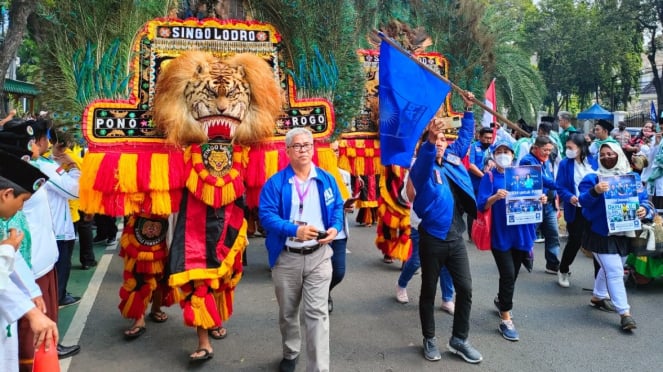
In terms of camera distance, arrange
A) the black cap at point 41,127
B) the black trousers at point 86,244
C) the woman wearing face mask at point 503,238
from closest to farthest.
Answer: the black cap at point 41,127
the woman wearing face mask at point 503,238
the black trousers at point 86,244

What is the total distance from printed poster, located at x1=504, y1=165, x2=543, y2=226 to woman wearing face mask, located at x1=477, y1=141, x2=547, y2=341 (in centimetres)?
6

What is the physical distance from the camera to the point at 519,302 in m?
5.53

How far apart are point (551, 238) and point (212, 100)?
467 centimetres

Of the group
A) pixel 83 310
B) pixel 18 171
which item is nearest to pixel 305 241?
pixel 18 171

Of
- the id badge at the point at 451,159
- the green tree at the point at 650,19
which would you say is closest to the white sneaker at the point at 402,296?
the id badge at the point at 451,159

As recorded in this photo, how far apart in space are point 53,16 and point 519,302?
4.88 m

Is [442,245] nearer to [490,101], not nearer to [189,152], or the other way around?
[189,152]

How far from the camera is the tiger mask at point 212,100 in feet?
13.1

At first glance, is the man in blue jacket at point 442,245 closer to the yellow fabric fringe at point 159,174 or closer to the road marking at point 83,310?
the yellow fabric fringe at point 159,174

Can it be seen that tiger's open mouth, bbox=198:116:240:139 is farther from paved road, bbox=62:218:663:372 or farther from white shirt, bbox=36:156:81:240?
paved road, bbox=62:218:663:372

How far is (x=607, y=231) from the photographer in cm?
486

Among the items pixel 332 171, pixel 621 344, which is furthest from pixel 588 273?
pixel 332 171

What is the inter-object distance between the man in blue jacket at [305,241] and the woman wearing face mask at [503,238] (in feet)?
5.52

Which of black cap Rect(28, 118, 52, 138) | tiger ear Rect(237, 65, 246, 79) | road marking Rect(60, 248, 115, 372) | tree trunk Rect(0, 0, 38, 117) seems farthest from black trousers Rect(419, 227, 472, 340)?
tree trunk Rect(0, 0, 38, 117)
